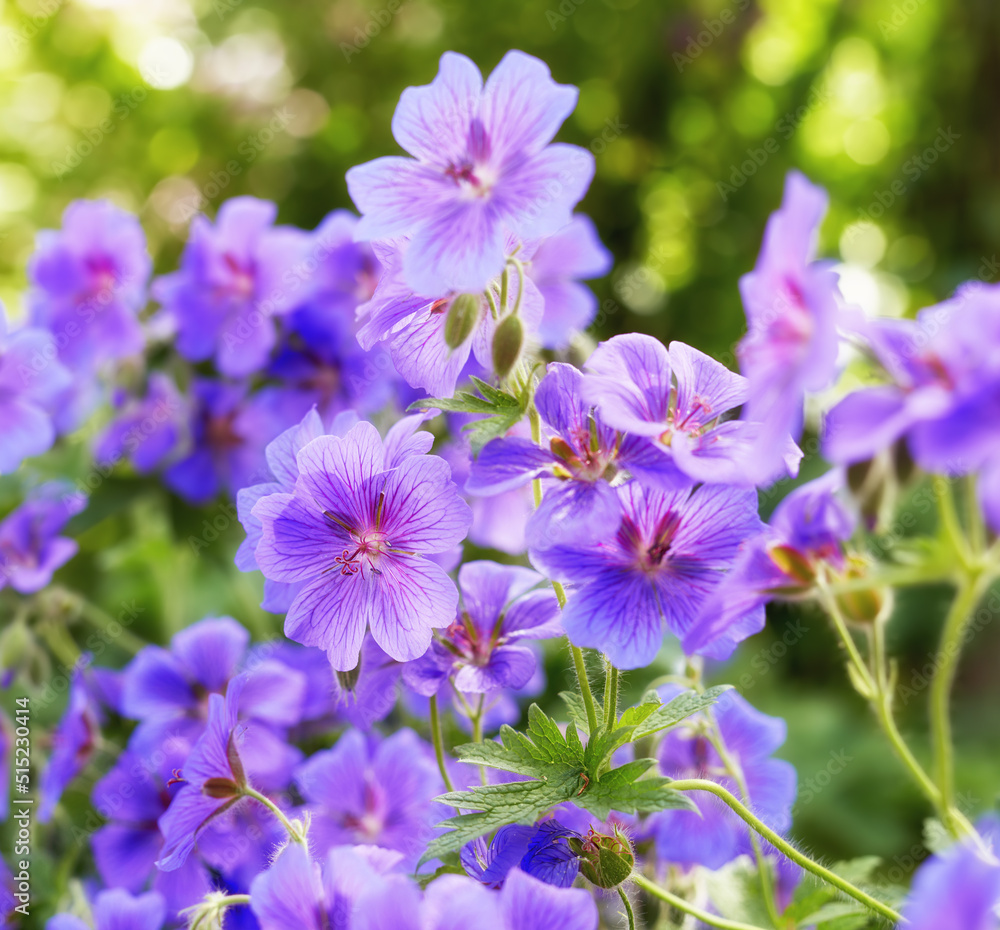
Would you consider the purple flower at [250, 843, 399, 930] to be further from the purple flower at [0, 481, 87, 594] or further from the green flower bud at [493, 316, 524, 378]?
the purple flower at [0, 481, 87, 594]

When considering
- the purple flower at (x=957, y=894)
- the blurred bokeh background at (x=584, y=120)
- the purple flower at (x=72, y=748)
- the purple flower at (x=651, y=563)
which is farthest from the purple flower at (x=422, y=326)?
the blurred bokeh background at (x=584, y=120)

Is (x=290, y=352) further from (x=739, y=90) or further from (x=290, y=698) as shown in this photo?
(x=739, y=90)

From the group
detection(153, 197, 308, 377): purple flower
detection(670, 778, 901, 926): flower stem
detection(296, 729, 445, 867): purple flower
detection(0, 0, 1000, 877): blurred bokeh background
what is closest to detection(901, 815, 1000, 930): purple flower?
detection(670, 778, 901, 926): flower stem

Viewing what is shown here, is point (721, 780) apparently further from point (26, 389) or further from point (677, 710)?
point (26, 389)

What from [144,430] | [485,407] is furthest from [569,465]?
[144,430]

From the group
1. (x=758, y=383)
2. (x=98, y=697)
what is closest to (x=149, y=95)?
(x=98, y=697)

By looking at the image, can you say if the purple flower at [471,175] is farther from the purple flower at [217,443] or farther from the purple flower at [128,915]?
the purple flower at [217,443]
